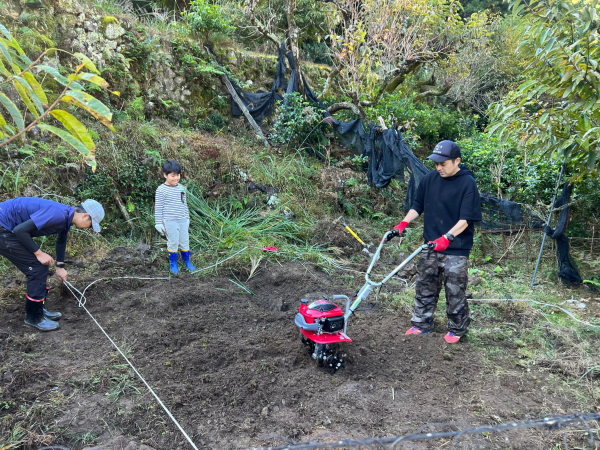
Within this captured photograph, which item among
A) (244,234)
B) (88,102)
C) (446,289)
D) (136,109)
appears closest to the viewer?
(88,102)

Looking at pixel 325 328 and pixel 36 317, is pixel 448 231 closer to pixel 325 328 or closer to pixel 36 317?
pixel 325 328

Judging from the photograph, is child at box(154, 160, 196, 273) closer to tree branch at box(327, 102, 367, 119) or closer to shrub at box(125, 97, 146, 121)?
shrub at box(125, 97, 146, 121)

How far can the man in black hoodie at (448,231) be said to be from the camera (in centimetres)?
352

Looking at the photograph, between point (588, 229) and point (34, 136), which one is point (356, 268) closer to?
point (588, 229)

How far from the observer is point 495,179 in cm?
693

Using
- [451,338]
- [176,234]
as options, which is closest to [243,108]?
[176,234]

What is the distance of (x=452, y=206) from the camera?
3639mm

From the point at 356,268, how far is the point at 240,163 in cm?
303

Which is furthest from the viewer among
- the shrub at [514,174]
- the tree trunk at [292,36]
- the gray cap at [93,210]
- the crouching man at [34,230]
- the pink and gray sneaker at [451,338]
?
the tree trunk at [292,36]

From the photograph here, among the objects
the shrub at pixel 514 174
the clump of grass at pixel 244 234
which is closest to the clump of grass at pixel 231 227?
the clump of grass at pixel 244 234

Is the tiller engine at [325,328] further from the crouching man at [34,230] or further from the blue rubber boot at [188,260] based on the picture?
the blue rubber boot at [188,260]

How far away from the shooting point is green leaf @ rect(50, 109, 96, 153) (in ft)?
5.10

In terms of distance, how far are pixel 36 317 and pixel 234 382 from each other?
7.10 feet

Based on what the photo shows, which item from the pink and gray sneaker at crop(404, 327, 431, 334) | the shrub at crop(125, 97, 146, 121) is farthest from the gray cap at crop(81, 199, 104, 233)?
the shrub at crop(125, 97, 146, 121)
